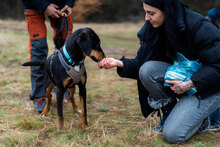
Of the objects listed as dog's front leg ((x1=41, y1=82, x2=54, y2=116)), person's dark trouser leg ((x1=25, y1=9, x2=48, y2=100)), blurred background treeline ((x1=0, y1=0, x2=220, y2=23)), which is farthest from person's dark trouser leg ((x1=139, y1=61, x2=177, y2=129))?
blurred background treeline ((x1=0, y1=0, x2=220, y2=23))

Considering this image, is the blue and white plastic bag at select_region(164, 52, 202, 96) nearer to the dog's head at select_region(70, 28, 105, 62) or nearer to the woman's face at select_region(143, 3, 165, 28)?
the woman's face at select_region(143, 3, 165, 28)

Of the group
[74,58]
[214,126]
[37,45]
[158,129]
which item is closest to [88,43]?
[74,58]

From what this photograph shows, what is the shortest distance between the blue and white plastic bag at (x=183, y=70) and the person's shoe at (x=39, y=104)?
1873 millimetres

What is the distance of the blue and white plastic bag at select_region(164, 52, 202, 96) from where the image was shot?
2.72 meters

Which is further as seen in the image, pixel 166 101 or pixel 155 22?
pixel 166 101

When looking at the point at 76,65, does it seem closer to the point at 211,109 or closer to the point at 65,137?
→ the point at 65,137

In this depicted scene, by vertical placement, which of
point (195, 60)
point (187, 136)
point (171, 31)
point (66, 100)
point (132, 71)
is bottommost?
point (66, 100)

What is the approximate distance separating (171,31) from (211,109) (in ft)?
3.18

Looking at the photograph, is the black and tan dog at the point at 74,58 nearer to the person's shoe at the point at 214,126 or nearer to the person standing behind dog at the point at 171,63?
the person standing behind dog at the point at 171,63

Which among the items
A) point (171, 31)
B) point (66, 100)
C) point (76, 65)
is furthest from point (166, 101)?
point (66, 100)

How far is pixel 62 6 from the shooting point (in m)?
3.90

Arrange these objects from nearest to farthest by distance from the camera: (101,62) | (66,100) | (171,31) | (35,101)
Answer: (171,31) → (101,62) → (35,101) → (66,100)

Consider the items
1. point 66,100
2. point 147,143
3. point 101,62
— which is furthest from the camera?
point 66,100

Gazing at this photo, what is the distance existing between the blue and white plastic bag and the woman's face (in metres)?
0.41
